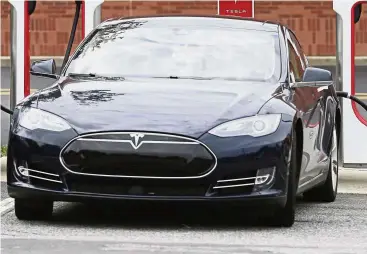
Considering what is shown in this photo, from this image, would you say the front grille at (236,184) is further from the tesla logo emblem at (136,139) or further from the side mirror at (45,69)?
the side mirror at (45,69)

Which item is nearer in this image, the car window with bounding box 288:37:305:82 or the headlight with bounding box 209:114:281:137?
the headlight with bounding box 209:114:281:137

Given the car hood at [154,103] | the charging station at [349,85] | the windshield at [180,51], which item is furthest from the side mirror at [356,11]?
the car hood at [154,103]

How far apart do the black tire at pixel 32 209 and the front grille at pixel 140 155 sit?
523 millimetres

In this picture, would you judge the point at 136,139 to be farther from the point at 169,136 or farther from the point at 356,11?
the point at 356,11

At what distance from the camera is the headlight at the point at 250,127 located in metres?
7.59

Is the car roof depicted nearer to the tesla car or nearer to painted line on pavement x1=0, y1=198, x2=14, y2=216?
the tesla car

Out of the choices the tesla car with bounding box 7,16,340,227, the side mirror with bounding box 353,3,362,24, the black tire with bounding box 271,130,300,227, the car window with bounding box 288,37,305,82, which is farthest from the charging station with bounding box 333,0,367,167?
the black tire with bounding box 271,130,300,227

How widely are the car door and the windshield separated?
0.19 m

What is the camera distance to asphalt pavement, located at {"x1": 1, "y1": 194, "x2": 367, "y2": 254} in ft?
23.1

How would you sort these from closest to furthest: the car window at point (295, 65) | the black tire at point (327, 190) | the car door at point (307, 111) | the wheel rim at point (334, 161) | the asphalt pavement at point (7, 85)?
the car door at point (307, 111) < the car window at point (295, 65) < the black tire at point (327, 190) < the wheel rim at point (334, 161) < the asphalt pavement at point (7, 85)

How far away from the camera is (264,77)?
28.4 feet

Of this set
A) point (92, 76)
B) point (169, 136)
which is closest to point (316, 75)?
point (92, 76)

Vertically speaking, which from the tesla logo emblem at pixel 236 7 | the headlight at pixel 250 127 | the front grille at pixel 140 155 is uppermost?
the tesla logo emblem at pixel 236 7

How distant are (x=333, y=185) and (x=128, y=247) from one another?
3201 mm
